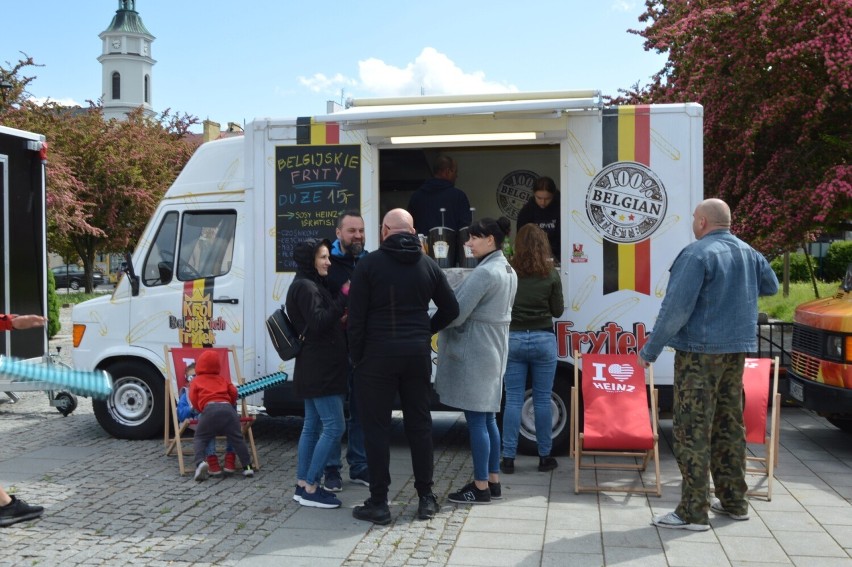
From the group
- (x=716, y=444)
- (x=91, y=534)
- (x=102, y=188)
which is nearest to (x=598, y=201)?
(x=716, y=444)

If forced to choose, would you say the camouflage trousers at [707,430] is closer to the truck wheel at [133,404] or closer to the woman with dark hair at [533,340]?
the woman with dark hair at [533,340]

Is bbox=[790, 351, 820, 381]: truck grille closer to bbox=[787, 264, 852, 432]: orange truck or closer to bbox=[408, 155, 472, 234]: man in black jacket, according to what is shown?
bbox=[787, 264, 852, 432]: orange truck

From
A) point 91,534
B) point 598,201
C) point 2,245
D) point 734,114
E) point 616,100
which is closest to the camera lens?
point 91,534

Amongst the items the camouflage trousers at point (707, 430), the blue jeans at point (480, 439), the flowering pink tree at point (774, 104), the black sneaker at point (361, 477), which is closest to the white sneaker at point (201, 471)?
the black sneaker at point (361, 477)

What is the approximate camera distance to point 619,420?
6.31 meters

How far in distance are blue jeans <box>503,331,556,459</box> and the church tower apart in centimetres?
10434

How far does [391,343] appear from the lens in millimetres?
5375

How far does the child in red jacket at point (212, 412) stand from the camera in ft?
22.1

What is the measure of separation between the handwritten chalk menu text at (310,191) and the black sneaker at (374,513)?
2.56m

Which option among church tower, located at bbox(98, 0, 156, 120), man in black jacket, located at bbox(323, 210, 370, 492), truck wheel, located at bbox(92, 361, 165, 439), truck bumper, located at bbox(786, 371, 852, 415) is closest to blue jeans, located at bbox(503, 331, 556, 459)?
man in black jacket, located at bbox(323, 210, 370, 492)

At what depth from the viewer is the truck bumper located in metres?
7.30

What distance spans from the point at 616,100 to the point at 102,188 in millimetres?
20993

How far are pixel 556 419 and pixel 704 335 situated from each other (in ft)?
7.36

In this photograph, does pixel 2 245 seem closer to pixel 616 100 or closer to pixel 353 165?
pixel 353 165
